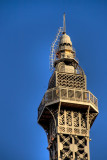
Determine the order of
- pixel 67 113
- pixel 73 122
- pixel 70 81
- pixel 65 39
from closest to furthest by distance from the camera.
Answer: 1. pixel 73 122
2. pixel 67 113
3. pixel 70 81
4. pixel 65 39

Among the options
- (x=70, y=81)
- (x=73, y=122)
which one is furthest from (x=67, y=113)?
(x=70, y=81)

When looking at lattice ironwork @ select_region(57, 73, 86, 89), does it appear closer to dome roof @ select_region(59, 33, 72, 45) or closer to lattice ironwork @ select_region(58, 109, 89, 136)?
lattice ironwork @ select_region(58, 109, 89, 136)

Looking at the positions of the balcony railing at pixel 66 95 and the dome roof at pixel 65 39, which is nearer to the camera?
the balcony railing at pixel 66 95

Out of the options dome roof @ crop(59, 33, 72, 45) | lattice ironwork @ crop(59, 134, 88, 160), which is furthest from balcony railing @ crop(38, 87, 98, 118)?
dome roof @ crop(59, 33, 72, 45)

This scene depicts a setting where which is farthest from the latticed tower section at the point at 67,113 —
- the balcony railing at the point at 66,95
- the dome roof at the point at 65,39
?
the dome roof at the point at 65,39

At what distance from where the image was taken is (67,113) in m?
95.1

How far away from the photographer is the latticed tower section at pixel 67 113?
93125 millimetres

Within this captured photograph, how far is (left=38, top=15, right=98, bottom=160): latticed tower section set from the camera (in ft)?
306

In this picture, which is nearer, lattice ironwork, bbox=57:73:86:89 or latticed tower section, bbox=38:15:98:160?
latticed tower section, bbox=38:15:98:160

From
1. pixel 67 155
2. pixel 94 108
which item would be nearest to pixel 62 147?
pixel 67 155

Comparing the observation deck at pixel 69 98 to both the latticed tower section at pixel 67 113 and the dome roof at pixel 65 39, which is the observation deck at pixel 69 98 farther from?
the dome roof at pixel 65 39

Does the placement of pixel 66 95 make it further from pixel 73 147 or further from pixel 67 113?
pixel 73 147

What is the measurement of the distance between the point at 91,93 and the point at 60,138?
7.76 m

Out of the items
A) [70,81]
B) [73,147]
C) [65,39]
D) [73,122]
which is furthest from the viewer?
[65,39]
